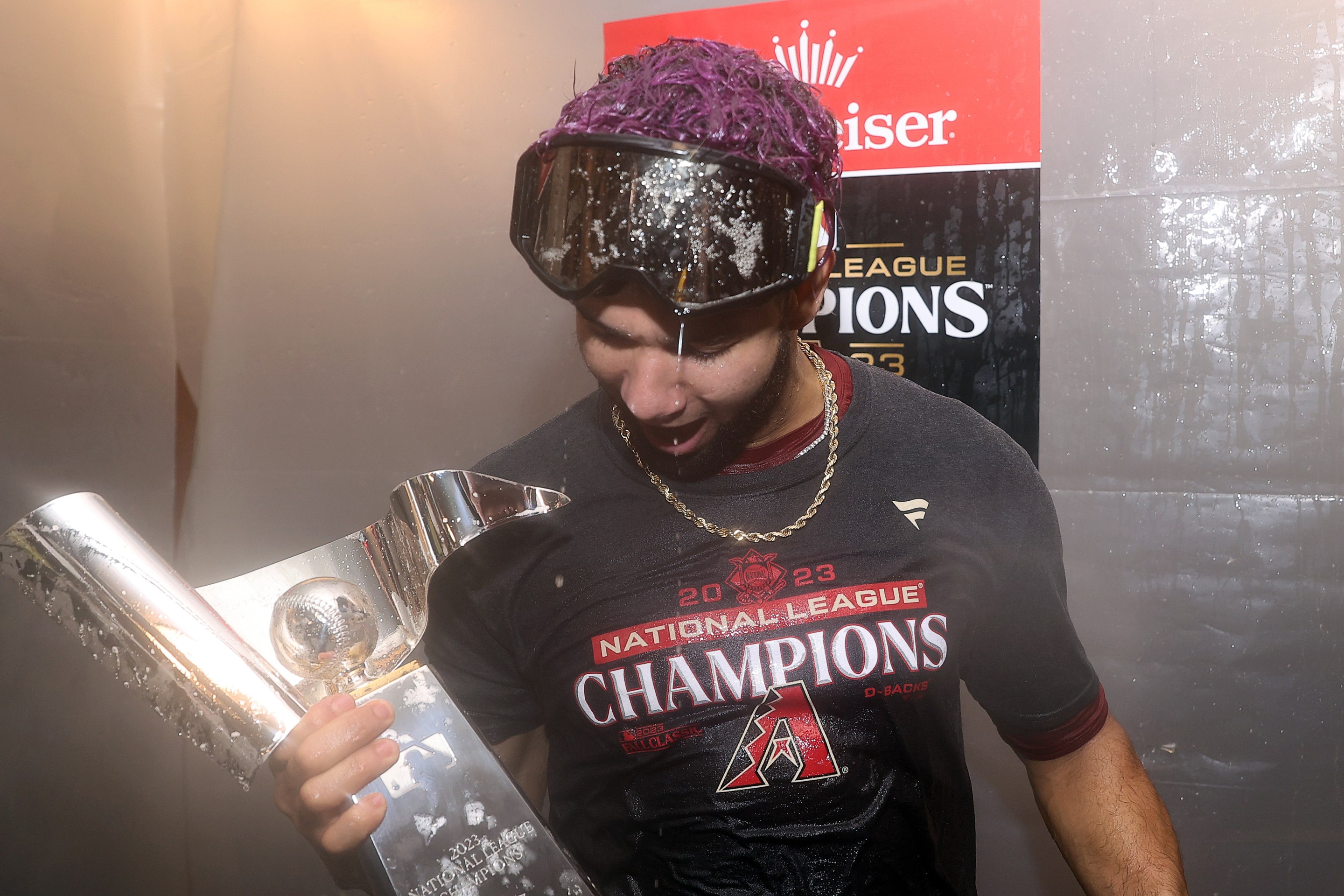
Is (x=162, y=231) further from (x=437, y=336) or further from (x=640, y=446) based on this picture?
(x=640, y=446)

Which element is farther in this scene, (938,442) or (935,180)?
(935,180)

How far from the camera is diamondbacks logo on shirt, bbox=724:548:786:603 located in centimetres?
89

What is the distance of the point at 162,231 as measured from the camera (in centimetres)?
150

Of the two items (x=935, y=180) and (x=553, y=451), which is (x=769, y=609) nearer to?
(x=553, y=451)

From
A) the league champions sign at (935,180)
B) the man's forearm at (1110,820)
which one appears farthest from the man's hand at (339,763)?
the league champions sign at (935,180)

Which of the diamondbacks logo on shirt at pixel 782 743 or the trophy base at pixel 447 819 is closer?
the trophy base at pixel 447 819

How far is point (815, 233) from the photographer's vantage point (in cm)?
77

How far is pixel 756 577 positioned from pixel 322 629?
417 millimetres

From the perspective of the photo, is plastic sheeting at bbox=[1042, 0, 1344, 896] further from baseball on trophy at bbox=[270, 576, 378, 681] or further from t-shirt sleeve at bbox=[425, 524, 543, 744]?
baseball on trophy at bbox=[270, 576, 378, 681]

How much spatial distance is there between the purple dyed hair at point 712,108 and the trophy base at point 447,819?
490mm

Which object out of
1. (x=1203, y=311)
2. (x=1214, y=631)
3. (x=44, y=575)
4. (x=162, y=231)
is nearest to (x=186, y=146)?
(x=162, y=231)

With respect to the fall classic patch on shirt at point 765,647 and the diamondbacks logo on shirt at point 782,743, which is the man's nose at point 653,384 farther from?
the diamondbacks logo on shirt at point 782,743

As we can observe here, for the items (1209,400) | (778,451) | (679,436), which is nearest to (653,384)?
(679,436)

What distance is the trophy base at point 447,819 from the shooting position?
65cm
